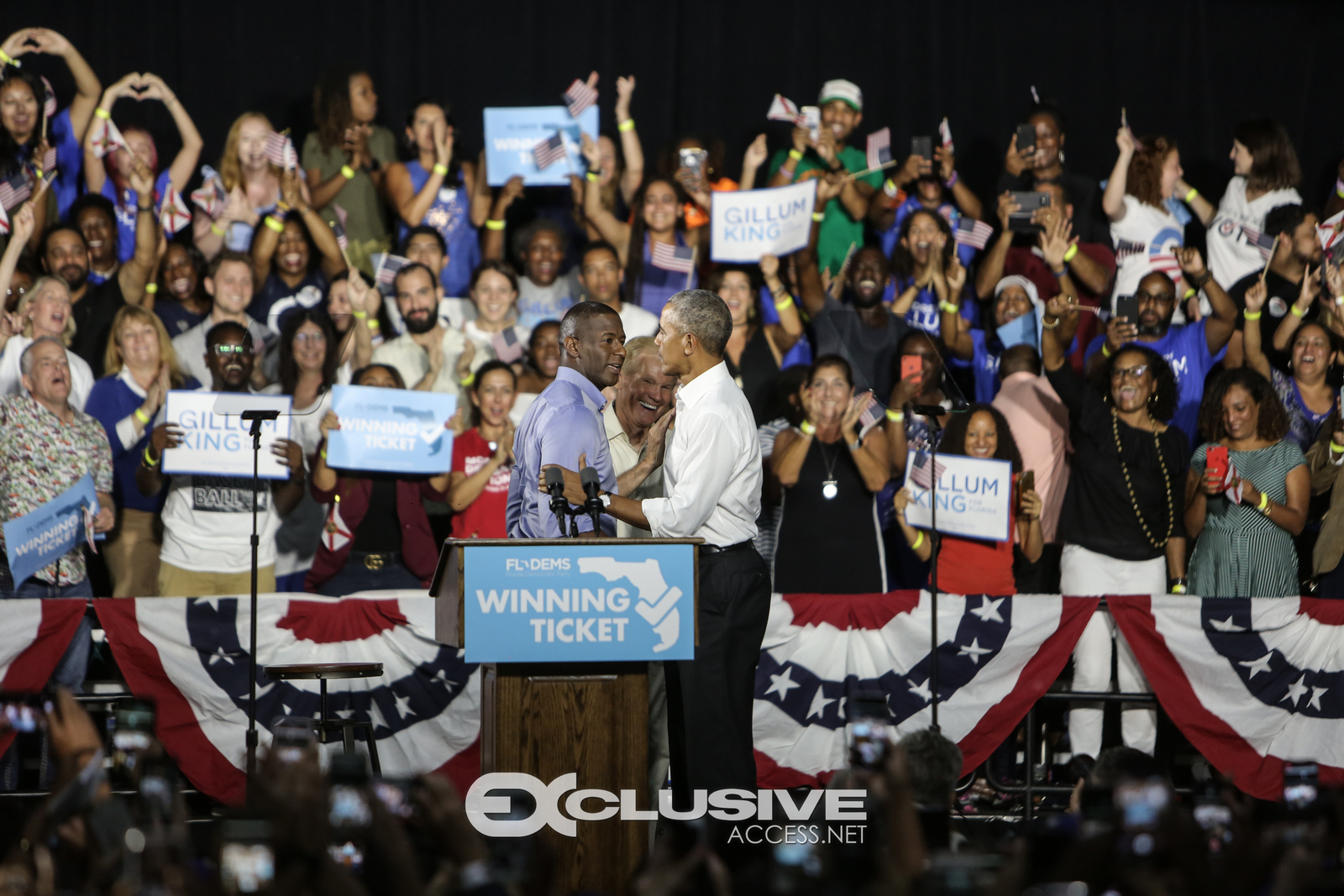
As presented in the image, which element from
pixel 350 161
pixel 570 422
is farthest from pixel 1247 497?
pixel 350 161

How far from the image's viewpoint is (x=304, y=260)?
8.27 m

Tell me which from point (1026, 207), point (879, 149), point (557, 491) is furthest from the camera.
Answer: point (879, 149)

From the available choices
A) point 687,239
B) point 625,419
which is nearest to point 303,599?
point 625,419

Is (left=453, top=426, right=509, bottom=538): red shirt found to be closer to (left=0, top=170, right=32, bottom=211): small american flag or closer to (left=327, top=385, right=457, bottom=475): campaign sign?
(left=327, top=385, right=457, bottom=475): campaign sign

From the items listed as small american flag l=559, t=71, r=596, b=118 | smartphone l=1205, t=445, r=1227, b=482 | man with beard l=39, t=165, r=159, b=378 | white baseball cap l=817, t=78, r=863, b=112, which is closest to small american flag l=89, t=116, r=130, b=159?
man with beard l=39, t=165, r=159, b=378

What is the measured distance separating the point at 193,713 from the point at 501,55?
5.20m

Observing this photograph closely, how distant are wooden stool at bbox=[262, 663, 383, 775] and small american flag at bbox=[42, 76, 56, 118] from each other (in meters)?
4.25

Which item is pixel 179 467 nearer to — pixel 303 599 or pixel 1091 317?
pixel 303 599

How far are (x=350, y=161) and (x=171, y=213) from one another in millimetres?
1108

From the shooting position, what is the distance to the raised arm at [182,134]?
28.6 ft

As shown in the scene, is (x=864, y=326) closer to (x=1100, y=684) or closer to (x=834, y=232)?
(x=834, y=232)

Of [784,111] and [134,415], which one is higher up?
[784,111]

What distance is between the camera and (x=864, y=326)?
8.06 meters

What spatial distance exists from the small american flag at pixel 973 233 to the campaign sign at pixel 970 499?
1.90 metres
